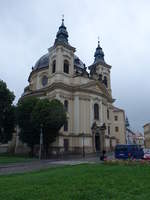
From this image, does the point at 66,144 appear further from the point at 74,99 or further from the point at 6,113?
the point at 6,113

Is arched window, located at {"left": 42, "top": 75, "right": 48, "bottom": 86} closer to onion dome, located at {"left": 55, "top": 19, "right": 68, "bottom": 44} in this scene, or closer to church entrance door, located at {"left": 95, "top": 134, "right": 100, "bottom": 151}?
onion dome, located at {"left": 55, "top": 19, "right": 68, "bottom": 44}

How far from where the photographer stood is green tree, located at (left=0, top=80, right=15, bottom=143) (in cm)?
3778

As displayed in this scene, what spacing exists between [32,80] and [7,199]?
52119mm

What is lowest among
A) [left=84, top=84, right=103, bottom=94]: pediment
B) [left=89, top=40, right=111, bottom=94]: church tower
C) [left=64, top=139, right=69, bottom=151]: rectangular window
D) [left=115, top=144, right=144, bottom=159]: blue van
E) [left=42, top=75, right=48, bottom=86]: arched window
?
[left=115, top=144, right=144, bottom=159]: blue van

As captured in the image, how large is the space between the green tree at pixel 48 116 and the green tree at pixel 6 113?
272 inches

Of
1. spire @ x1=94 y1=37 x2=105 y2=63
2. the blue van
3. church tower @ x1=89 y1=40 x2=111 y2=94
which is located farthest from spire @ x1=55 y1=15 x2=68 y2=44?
the blue van

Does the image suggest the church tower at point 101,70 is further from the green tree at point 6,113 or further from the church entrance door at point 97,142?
the green tree at point 6,113

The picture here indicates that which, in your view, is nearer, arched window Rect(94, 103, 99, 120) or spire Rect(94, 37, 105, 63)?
arched window Rect(94, 103, 99, 120)

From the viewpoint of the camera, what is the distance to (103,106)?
51.0 m

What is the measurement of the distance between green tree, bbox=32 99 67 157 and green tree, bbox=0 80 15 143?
691 centimetres

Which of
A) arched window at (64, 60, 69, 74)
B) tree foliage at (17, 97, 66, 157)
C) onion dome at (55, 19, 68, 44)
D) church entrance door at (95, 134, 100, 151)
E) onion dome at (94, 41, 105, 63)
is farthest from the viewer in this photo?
onion dome at (94, 41, 105, 63)

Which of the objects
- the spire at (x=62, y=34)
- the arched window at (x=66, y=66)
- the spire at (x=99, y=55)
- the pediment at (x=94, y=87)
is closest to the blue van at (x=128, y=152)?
the pediment at (x=94, y=87)

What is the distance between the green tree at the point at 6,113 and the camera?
37.8m

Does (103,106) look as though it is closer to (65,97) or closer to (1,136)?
(65,97)
